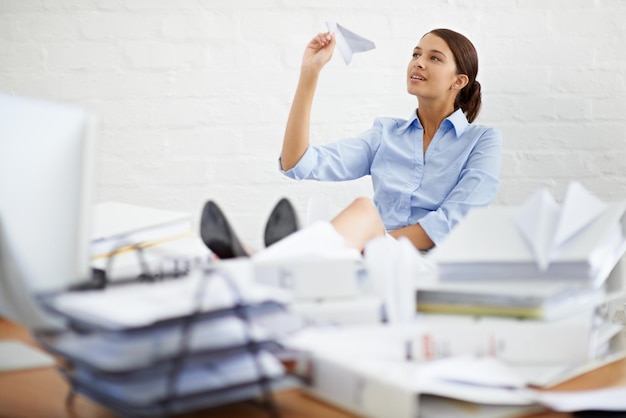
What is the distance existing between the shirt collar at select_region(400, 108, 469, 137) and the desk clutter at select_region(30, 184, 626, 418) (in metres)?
1.48

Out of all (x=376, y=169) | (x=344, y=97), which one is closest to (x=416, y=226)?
(x=376, y=169)

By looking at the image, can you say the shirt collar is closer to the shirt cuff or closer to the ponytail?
the ponytail

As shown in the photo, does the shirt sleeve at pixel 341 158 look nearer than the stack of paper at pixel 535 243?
No

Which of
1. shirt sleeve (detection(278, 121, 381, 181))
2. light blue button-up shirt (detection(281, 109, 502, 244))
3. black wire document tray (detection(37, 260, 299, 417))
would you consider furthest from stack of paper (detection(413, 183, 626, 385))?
shirt sleeve (detection(278, 121, 381, 181))

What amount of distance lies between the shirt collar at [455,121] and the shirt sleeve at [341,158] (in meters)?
0.10

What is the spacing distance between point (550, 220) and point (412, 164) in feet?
5.43

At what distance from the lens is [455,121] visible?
8.39 ft

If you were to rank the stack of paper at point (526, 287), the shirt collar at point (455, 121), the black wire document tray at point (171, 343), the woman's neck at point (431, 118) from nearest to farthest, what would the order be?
the black wire document tray at point (171, 343), the stack of paper at point (526, 287), the shirt collar at point (455, 121), the woman's neck at point (431, 118)

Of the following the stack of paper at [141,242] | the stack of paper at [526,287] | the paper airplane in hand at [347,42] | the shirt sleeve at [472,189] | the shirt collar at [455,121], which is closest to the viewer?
the stack of paper at [526,287]

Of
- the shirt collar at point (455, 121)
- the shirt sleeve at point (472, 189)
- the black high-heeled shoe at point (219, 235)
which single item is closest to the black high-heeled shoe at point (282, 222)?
the black high-heeled shoe at point (219, 235)

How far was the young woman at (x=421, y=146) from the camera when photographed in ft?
7.94

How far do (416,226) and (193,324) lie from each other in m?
1.62

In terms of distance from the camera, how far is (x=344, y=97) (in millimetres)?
2682

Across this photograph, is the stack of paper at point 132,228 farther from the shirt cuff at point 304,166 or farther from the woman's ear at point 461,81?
the woman's ear at point 461,81
